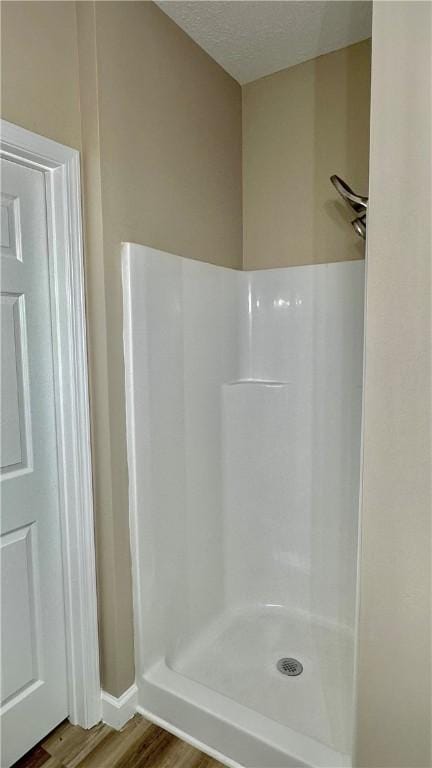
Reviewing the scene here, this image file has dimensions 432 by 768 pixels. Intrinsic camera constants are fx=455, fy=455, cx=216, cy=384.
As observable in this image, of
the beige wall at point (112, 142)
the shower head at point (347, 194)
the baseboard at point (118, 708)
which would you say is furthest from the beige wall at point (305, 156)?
the baseboard at point (118, 708)

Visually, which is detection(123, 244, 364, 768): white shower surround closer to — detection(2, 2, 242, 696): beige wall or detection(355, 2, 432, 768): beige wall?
detection(2, 2, 242, 696): beige wall

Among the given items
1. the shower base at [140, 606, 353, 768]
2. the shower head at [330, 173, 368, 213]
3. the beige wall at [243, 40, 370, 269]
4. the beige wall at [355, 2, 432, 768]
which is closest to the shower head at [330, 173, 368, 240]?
the shower head at [330, 173, 368, 213]

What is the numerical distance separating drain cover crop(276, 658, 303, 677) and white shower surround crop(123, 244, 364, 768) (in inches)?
1.1

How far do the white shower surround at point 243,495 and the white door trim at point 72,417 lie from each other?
0.51 feet

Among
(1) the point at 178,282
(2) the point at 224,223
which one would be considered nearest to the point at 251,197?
(2) the point at 224,223

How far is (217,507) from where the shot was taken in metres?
2.02

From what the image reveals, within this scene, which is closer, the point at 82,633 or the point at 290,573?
the point at 82,633

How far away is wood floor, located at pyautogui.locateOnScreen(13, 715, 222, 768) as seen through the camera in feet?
4.66

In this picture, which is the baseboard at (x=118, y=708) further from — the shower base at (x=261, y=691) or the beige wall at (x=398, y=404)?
the beige wall at (x=398, y=404)

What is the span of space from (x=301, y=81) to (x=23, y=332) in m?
1.61

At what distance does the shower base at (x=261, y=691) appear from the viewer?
1333 mm

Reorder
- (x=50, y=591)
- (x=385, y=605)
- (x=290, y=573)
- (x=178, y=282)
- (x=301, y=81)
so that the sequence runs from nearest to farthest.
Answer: (x=385, y=605)
(x=50, y=591)
(x=178, y=282)
(x=301, y=81)
(x=290, y=573)

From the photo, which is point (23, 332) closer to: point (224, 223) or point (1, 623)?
point (1, 623)

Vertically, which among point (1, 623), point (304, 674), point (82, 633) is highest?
point (1, 623)
